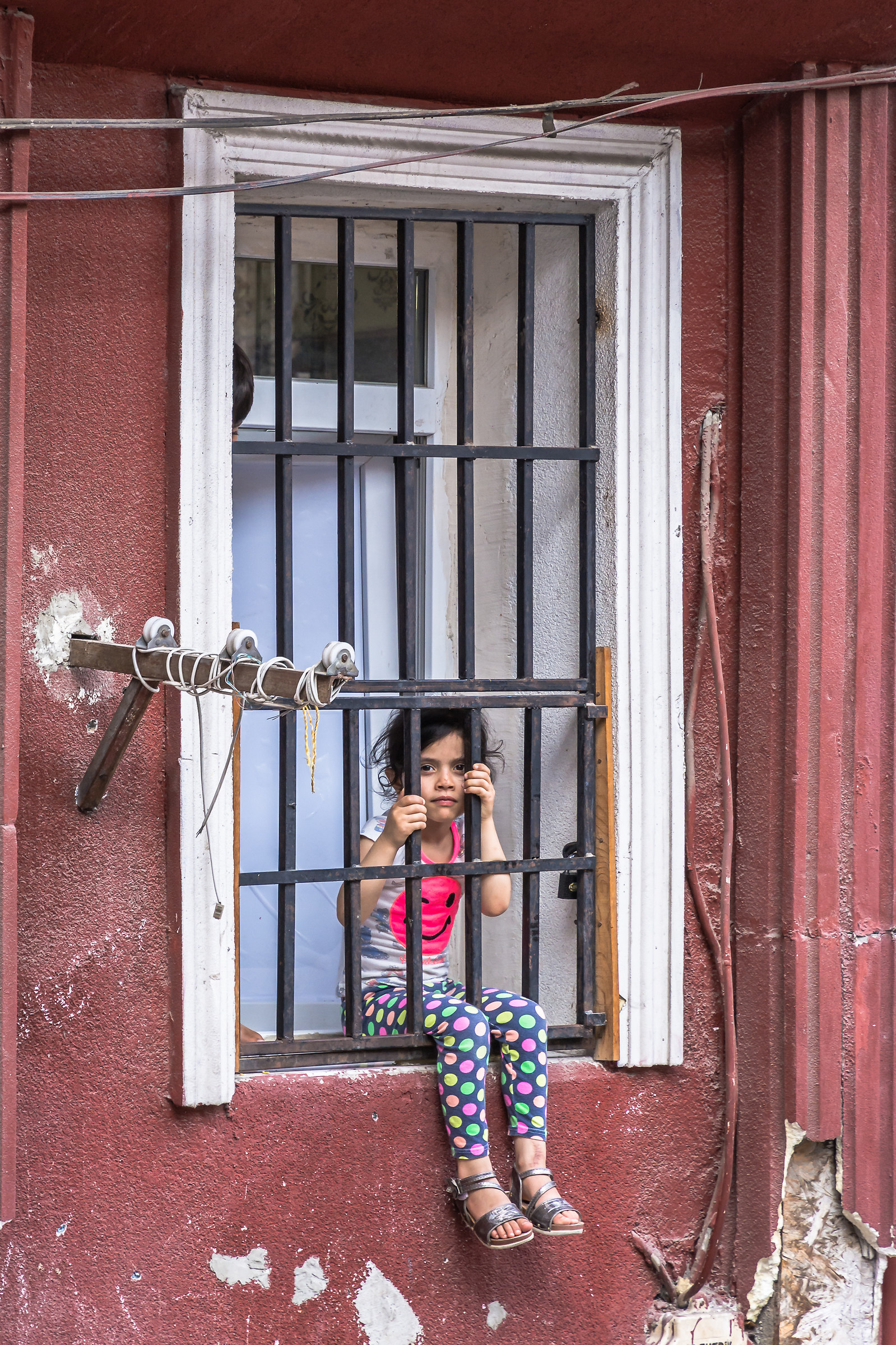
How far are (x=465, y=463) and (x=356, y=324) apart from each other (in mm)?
976

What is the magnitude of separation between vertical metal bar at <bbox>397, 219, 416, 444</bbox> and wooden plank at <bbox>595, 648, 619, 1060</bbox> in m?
0.68

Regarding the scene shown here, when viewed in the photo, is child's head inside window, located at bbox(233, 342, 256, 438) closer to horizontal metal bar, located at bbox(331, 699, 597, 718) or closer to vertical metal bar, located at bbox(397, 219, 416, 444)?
vertical metal bar, located at bbox(397, 219, 416, 444)

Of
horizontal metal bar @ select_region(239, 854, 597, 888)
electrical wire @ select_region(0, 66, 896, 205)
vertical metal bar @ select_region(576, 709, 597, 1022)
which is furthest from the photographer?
vertical metal bar @ select_region(576, 709, 597, 1022)

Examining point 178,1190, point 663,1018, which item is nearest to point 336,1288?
point 178,1190

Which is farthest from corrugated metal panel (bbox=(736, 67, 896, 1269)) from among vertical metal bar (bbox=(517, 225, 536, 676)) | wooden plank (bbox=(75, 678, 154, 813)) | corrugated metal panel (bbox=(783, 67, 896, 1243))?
wooden plank (bbox=(75, 678, 154, 813))

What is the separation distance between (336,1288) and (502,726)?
4.56ft

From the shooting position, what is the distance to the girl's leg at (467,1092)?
247cm

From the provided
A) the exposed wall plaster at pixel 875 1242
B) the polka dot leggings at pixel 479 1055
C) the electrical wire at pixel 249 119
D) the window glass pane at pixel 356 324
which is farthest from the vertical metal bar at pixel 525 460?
the exposed wall plaster at pixel 875 1242

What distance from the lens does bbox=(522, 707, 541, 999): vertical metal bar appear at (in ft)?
8.76

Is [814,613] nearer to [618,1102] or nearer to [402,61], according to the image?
[618,1102]

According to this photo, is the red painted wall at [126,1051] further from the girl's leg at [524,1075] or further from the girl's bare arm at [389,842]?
the girl's bare arm at [389,842]

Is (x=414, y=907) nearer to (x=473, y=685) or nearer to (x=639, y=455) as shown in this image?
(x=473, y=685)

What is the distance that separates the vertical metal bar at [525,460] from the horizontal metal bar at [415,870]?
424 mm

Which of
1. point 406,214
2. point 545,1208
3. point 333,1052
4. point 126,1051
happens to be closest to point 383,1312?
point 545,1208
